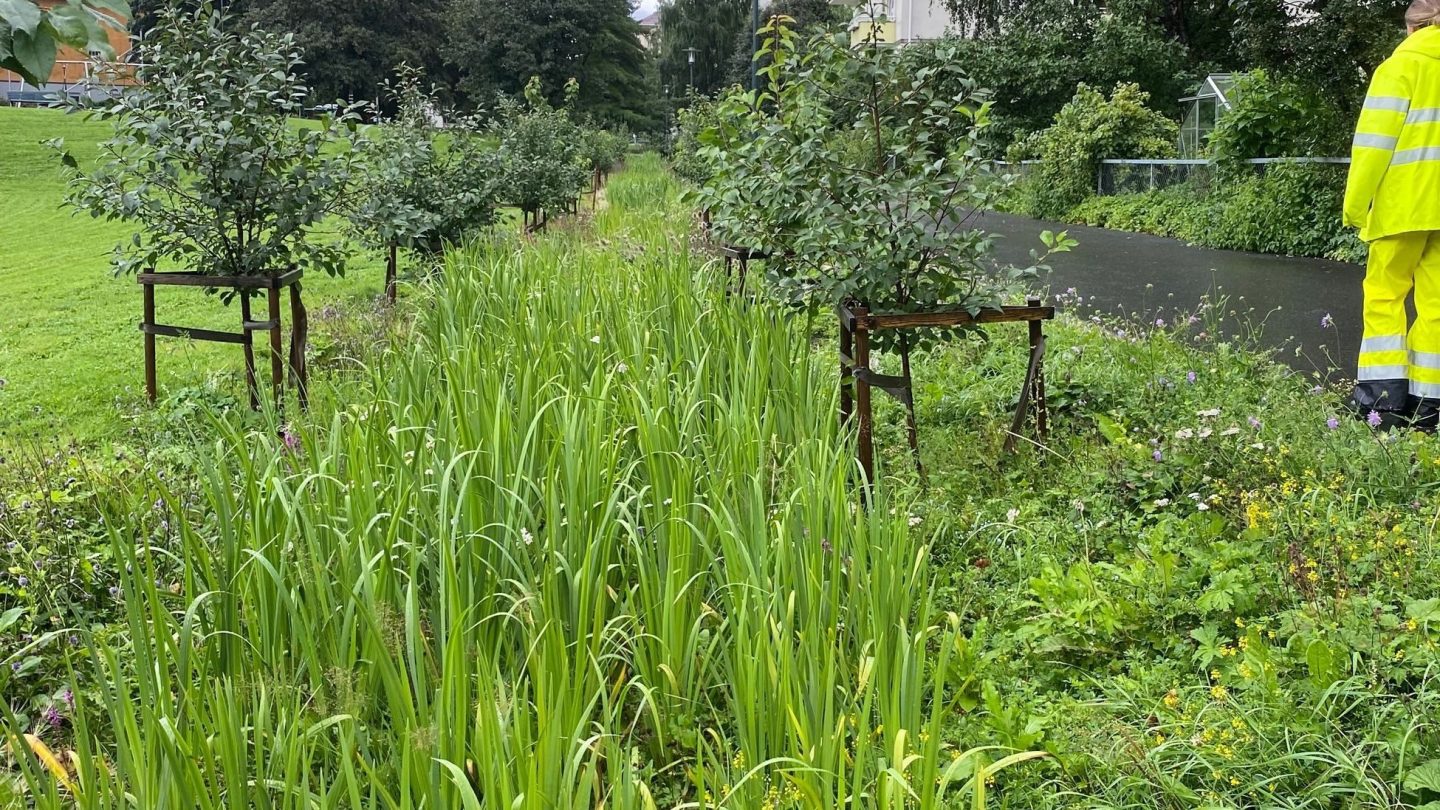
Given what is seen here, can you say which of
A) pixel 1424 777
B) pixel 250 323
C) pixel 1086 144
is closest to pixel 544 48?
pixel 1086 144

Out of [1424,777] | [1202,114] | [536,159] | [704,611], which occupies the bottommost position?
[1424,777]

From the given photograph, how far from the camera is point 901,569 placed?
2258 millimetres

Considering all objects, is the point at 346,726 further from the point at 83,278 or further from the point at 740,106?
the point at 83,278

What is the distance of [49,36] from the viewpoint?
1.65 meters

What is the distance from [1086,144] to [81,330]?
16.7m

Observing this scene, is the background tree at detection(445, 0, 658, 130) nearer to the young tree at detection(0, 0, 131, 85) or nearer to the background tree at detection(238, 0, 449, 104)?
the background tree at detection(238, 0, 449, 104)

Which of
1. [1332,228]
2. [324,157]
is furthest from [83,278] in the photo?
[1332,228]

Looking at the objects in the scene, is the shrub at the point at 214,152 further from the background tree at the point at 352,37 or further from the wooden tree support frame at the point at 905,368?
the background tree at the point at 352,37

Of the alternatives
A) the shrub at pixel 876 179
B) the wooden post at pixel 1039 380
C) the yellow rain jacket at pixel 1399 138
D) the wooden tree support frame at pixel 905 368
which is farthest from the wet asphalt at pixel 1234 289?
the shrub at pixel 876 179

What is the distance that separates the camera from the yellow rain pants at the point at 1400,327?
4.54 m

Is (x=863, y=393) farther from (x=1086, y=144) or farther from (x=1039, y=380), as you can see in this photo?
(x=1086, y=144)

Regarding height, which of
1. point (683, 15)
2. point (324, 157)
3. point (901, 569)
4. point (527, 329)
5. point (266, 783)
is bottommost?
point (266, 783)

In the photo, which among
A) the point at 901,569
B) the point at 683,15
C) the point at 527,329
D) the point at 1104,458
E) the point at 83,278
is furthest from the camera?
the point at 683,15

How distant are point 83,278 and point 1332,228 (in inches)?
509
